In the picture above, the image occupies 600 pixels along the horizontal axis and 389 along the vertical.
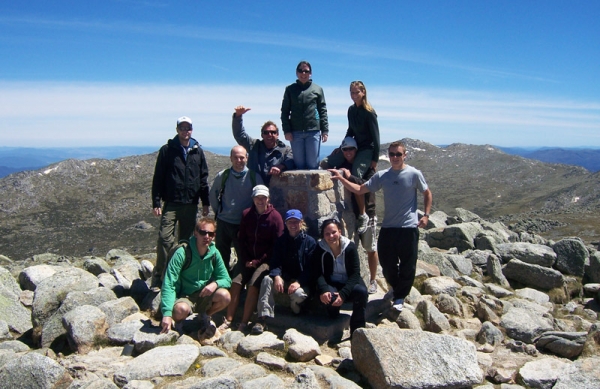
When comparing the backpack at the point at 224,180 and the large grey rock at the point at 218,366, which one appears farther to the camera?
the backpack at the point at 224,180

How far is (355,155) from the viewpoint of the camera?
1069cm

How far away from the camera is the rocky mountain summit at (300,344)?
726cm

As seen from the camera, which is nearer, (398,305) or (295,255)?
(295,255)

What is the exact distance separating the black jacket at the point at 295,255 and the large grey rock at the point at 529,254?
37.7 ft

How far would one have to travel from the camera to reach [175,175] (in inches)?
400

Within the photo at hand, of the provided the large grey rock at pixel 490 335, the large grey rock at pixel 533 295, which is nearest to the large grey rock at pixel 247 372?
the large grey rock at pixel 490 335

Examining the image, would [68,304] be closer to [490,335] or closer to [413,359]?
[413,359]

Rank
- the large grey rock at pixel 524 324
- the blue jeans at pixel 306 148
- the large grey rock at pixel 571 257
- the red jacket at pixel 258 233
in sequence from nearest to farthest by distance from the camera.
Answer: the red jacket at pixel 258 233 → the blue jeans at pixel 306 148 → the large grey rock at pixel 524 324 → the large grey rock at pixel 571 257

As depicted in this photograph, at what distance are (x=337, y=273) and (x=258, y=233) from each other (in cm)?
167

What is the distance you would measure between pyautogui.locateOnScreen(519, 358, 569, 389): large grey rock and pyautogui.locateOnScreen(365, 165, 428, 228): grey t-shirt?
3.19m

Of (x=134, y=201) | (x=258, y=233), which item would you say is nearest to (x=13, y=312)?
(x=258, y=233)

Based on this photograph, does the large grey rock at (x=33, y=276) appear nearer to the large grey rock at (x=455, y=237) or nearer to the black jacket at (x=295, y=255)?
the black jacket at (x=295, y=255)

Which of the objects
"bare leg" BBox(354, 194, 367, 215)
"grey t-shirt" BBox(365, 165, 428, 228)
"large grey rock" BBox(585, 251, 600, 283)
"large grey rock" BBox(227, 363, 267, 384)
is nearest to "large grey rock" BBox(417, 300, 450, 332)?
"grey t-shirt" BBox(365, 165, 428, 228)

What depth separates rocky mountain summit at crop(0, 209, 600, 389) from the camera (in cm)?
726
